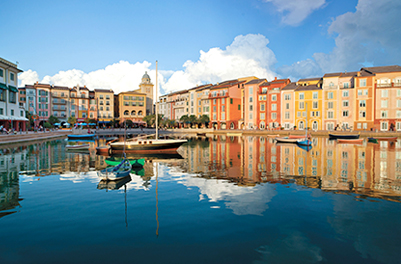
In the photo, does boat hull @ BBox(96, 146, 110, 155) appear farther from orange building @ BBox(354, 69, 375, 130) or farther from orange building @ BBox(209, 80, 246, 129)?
orange building @ BBox(354, 69, 375, 130)

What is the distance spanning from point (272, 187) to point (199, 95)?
3633 inches

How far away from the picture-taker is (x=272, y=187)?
638 inches

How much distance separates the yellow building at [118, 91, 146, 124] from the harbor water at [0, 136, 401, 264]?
93338 mm

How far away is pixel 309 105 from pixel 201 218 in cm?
7574

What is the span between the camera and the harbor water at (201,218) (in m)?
8.23

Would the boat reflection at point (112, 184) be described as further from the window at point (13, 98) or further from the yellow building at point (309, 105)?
the yellow building at point (309, 105)

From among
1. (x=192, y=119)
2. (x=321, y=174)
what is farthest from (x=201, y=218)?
(x=192, y=119)

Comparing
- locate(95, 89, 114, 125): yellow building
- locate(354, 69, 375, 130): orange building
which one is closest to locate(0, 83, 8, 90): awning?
locate(95, 89, 114, 125): yellow building

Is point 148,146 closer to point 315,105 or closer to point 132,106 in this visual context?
point 315,105

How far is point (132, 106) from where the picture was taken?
11231 cm

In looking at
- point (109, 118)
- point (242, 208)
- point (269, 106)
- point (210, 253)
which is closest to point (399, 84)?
point (269, 106)

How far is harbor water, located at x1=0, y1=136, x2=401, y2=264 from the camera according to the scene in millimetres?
8234

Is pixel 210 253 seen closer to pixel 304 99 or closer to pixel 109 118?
pixel 304 99

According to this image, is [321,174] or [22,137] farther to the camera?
[22,137]
